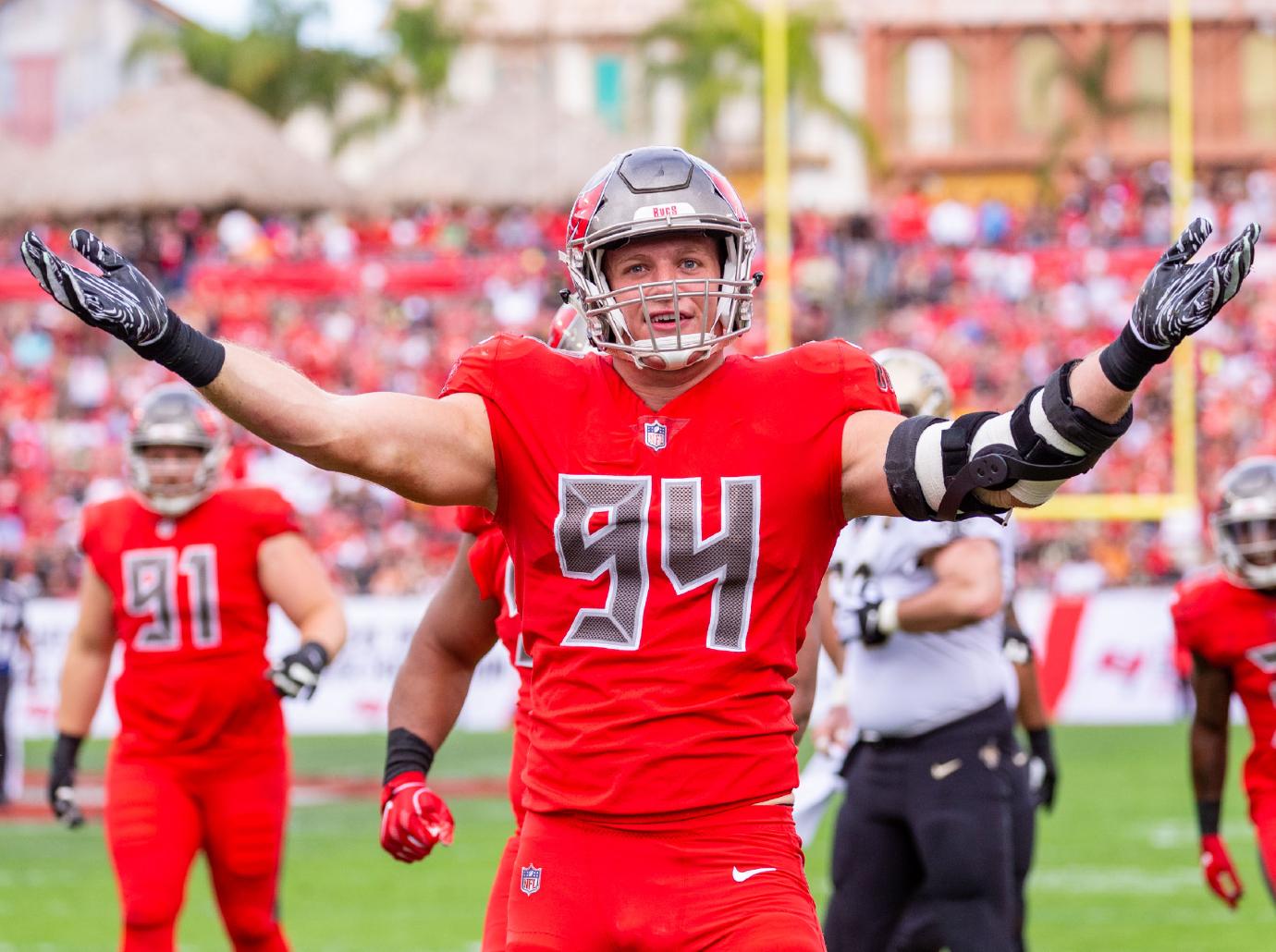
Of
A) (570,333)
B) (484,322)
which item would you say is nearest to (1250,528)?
(570,333)

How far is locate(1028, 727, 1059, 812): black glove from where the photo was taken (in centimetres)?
619

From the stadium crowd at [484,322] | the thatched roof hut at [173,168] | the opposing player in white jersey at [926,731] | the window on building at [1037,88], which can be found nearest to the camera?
the opposing player in white jersey at [926,731]

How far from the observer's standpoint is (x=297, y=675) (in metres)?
5.50

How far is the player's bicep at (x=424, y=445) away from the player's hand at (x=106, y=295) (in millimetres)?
322

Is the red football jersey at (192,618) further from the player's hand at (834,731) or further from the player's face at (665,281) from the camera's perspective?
the player's face at (665,281)

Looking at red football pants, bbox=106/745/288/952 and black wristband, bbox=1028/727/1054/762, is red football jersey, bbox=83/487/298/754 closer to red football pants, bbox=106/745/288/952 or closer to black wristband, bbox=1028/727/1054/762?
red football pants, bbox=106/745/288/952

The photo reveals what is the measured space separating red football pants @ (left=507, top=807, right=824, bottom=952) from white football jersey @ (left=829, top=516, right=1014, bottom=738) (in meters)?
2.15

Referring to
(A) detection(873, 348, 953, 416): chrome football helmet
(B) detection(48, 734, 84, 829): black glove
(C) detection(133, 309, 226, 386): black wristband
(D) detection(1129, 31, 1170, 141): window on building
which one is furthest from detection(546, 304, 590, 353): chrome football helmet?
(D) detection(1129, 31, 1170, 141): window on building

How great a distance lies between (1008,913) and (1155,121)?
38.6 m

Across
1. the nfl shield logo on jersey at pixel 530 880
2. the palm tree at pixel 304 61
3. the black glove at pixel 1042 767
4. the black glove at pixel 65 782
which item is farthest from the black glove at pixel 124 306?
the palm tree at pixel 304 61

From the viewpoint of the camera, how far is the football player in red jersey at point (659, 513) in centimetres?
318

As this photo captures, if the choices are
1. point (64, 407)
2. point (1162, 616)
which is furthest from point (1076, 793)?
point (64, 407)

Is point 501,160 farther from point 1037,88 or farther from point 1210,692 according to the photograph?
point 1210,692

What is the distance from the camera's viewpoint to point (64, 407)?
21781mm
